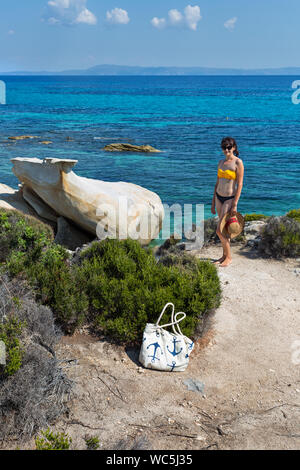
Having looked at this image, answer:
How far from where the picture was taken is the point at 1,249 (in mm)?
8539

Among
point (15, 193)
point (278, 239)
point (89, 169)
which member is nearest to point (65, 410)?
point (278, 239)

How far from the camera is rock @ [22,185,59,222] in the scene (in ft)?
42.3

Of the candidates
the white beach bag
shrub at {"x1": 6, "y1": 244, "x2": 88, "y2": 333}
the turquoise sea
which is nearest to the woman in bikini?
shrub at {"x1": 6, "y1": 244, "x2": 88, "y2": 333}

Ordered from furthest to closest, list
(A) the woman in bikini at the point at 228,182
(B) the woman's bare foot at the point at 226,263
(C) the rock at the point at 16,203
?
(C) the rock at the point at 16,203, (B) the woman's bare foot at the point at 226,263, (A) the woman in bikini at the point at 228,182

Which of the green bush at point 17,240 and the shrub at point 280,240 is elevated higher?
the green bush at point 17,240

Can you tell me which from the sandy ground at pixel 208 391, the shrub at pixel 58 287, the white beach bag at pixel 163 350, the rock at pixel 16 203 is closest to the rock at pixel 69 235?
the rock at pixel 16 203

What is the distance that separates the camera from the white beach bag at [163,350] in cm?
587

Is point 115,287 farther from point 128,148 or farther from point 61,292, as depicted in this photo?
point 128,148

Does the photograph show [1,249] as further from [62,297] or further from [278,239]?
[278,239]

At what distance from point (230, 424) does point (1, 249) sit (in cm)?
546

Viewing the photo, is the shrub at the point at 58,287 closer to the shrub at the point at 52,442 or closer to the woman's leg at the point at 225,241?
the shrub at the point at 52,442

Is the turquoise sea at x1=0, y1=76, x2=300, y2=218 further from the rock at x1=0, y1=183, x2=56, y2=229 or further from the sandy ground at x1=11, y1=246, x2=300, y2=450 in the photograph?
the sandy ground at x1=11, y1=246, x2=300, y2=450

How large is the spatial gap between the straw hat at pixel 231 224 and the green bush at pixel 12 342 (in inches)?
211

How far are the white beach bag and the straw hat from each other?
3.84m
